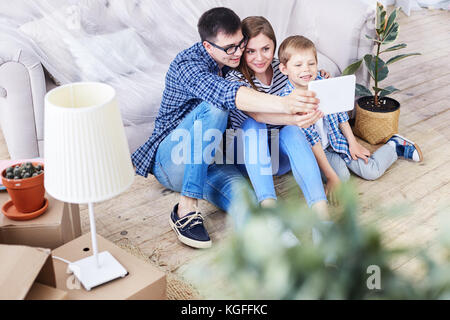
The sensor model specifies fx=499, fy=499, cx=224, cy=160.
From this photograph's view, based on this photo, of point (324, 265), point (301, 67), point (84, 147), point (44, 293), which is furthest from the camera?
point (301, 67)

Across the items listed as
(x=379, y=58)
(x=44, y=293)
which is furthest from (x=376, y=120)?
(x=44, y=293)

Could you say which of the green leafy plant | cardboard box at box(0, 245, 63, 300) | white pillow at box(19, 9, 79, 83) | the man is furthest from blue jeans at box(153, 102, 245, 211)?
the green leafy plant

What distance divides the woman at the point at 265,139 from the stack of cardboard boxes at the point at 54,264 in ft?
1.89

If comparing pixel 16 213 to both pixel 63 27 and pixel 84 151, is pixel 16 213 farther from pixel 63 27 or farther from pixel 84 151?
pixel 63 27

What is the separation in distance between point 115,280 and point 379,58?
1666mm

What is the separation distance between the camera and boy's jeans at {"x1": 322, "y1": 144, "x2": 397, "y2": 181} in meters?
2.04

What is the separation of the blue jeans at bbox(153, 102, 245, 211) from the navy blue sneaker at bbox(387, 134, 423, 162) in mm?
781

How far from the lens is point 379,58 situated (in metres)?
2.32

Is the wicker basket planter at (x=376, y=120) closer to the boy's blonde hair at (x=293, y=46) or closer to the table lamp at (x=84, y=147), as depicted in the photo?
the boy's blonde hair at (x=293, y=46)

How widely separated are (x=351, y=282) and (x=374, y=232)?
5 centimetres

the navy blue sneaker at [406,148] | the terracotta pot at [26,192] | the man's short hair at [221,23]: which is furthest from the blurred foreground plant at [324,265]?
the navy blue sneaker at [406,148]

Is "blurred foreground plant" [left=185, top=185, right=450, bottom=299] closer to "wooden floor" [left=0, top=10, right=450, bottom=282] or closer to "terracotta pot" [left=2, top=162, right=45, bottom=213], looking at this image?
"wooden floor" [left=0, top=10, right=450, bottom=282]

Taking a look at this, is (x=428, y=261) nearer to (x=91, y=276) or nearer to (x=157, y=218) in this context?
(x=91, y=276)
